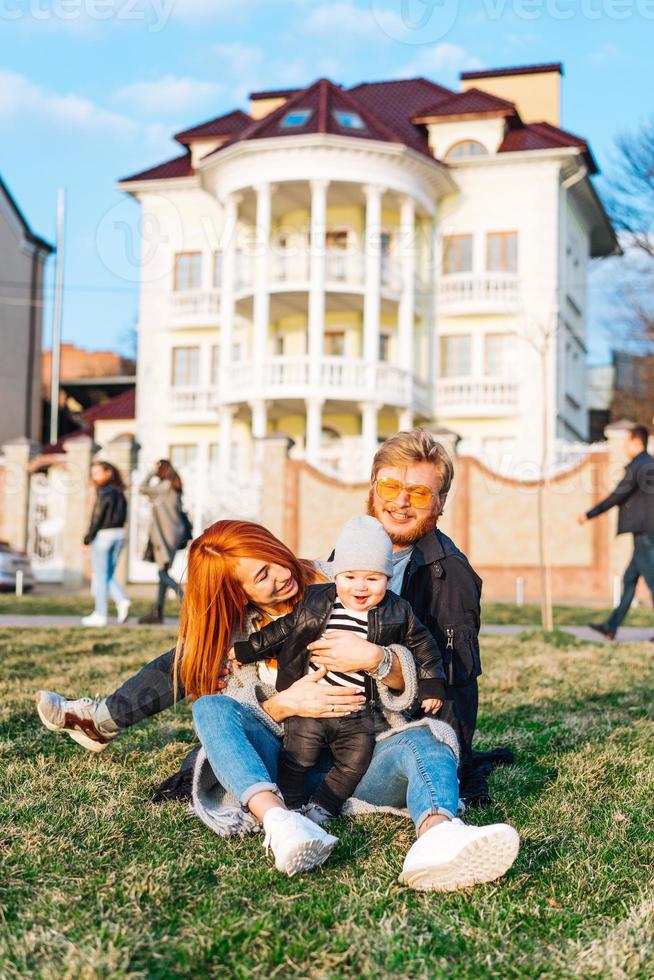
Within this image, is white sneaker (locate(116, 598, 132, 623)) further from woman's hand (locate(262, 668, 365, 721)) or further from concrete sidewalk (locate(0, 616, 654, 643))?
woman's hand (locate(262, 668, 365, 721))

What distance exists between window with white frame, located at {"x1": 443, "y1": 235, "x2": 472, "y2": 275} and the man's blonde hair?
26005 millimetres

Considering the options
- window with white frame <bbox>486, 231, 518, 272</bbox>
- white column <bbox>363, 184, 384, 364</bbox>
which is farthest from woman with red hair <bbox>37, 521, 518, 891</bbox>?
window with white frame <bbox>486, 231, 518, 272</bbox>

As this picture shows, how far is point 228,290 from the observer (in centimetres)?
2745

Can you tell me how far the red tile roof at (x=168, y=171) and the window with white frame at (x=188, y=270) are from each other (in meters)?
2.30

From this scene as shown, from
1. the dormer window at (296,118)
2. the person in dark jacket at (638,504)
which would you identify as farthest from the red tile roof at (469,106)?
the person in dark jacket at (638,504)

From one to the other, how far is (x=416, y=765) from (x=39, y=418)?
33.6 meters

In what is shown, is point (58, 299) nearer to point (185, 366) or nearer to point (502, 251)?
point (185, 366)

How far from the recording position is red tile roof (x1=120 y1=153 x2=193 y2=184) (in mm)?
30688

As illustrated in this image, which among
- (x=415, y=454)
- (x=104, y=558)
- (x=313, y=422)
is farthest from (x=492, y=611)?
(x=313, y=422)

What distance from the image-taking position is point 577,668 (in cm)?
748

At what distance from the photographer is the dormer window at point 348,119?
1064 inches

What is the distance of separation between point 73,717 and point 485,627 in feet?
27.3

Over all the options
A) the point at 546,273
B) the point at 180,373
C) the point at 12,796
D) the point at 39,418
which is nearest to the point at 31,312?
the point at 39,418

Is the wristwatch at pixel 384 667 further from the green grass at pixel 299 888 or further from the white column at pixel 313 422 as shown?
the white column at pixel 313 422
